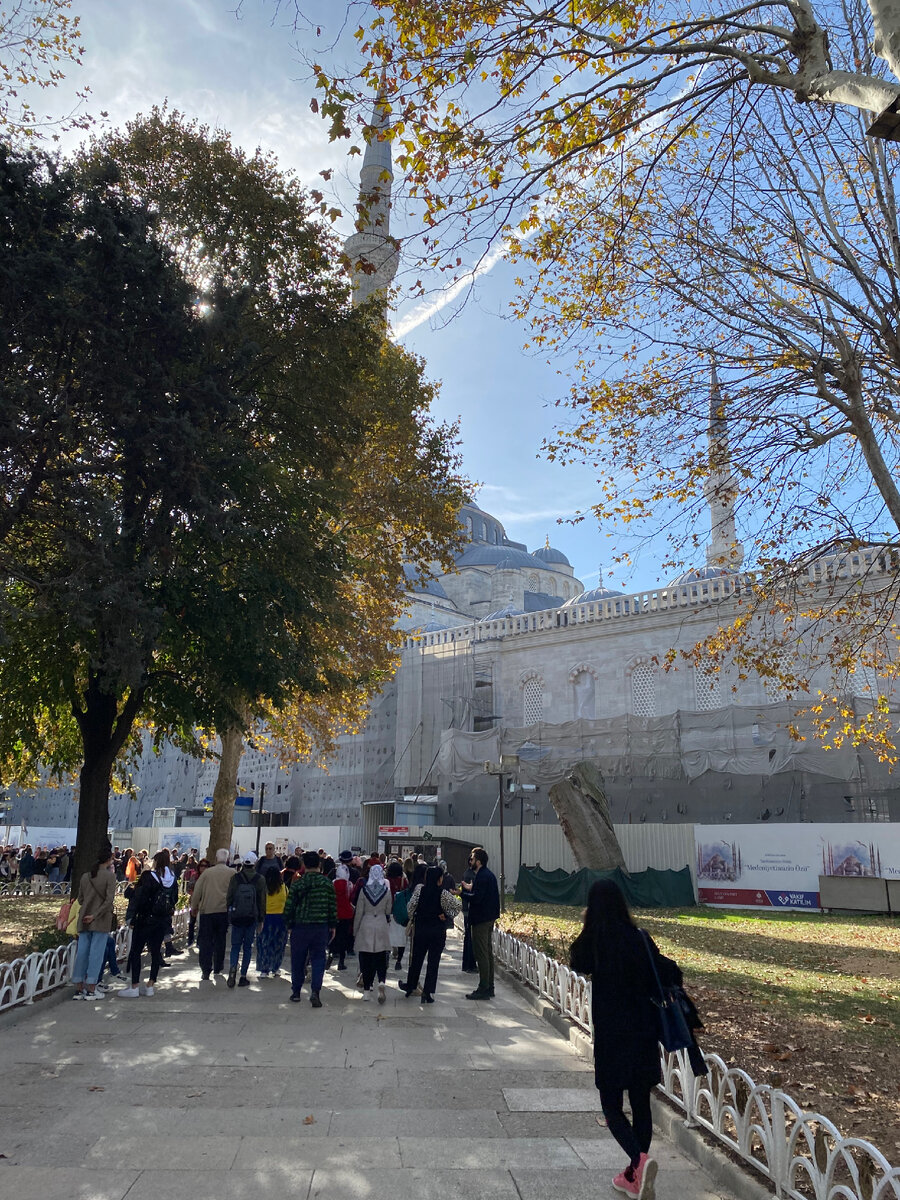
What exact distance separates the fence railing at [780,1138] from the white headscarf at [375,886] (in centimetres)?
436

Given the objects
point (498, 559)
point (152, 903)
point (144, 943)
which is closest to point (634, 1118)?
point (152, 903)

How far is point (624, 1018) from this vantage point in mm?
4391

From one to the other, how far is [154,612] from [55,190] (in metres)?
5.05

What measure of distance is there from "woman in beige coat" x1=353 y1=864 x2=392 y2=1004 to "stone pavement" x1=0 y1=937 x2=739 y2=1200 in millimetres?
979

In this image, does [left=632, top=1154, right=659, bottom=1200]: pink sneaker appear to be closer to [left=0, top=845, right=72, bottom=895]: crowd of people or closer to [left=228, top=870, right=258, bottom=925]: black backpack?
[left=228, top=870, right=258, bottom=925]: black backpack

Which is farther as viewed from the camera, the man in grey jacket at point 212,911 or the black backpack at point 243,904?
the man in grey jacket at point 212,911

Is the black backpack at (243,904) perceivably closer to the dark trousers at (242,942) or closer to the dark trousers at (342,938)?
the dark trousers at (242,942)

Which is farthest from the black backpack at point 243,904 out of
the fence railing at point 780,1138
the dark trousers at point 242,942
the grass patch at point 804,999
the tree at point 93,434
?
the fence railing at point 780,1138

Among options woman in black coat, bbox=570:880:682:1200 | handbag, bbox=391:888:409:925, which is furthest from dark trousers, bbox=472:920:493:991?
woman in black coat, bbox=570:880:682:1200

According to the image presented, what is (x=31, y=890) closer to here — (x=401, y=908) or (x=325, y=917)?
(x=401, y=908)

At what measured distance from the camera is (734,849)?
850 inches

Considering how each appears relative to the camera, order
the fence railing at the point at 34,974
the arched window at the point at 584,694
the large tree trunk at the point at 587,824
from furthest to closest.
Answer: the arched window at the point at 584,694 < the large tree trunk at the point at 587,824 < the fence railing at the point at 34,974

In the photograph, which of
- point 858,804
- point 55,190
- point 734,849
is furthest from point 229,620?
point 858,804

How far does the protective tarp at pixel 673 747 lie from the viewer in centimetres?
2547
